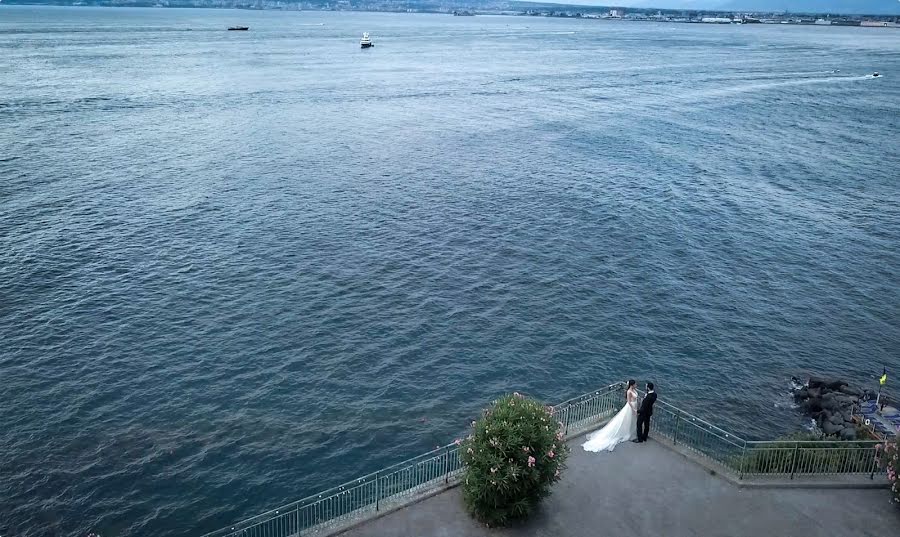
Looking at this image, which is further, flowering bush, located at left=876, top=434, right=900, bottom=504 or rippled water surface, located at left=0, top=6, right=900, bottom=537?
rippled water surface, located at left=0, top=6, right=900, bottom=537

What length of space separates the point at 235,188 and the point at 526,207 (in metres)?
24.5

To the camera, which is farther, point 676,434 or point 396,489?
point 676,434

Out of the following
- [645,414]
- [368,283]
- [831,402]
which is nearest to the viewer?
[645,414]

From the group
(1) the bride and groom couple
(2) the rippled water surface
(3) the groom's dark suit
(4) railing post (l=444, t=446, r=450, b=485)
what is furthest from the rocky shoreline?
(4) railing post (l=444, t=446, r=450, b=485)

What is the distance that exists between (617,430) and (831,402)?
1703cm

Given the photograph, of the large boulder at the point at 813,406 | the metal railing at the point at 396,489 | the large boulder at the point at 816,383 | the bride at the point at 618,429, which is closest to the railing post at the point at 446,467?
the metal railing at the point at 396,489

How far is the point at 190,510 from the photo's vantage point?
2727cm

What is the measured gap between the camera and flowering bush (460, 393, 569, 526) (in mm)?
18219

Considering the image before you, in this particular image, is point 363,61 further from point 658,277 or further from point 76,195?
point 658,277

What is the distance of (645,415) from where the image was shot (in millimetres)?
21906

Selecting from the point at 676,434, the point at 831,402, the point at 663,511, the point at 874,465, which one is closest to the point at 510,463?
the point at 663,511

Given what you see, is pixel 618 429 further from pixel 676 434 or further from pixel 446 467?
pixel 446 467

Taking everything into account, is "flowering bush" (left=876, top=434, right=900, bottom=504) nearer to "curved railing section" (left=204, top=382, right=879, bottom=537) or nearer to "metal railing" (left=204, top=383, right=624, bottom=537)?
"curved railing section" (left=204, top=382, right=879, bottom=537)

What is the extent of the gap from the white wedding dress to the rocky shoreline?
13943 mm
